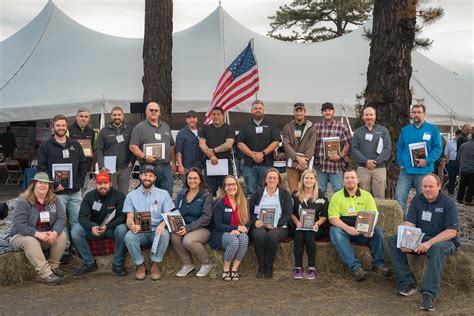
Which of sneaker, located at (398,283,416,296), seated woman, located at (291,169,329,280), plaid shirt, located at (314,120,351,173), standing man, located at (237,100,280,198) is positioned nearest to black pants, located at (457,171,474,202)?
plaid shirt, located at (314,120,351,173)

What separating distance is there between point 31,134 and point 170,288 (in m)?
14.0

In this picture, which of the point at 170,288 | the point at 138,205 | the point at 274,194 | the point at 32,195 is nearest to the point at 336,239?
the point at 274,194

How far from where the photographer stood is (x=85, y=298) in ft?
15.0

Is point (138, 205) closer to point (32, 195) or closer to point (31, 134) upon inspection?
point (32, 195)

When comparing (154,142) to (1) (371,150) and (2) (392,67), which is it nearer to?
(1) (371,150)

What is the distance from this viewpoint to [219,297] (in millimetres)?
4609

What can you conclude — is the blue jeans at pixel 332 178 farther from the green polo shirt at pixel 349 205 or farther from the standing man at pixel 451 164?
the standing man at pixel 451 164

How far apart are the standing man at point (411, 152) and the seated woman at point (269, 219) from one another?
6.22ft

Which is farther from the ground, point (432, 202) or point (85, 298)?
point (432, 202)

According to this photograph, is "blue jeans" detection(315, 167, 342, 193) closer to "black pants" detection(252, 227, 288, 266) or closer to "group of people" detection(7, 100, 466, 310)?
"group of people" detection(7, 100, 466, 310)

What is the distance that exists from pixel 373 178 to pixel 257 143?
158 cm

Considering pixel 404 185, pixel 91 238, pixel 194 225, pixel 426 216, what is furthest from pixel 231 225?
pixel 404 185

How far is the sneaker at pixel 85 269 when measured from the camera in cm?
528

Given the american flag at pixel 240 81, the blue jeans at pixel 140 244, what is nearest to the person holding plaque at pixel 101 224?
the blue jeans at pixel 140 244
